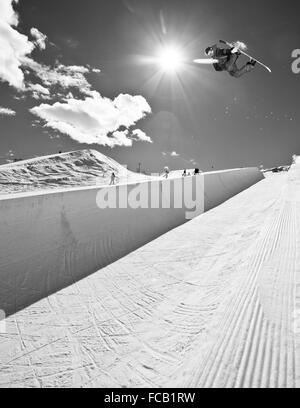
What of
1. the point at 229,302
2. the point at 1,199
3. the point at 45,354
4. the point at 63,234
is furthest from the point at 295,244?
the point at 1,199

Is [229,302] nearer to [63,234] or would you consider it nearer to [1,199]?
[63,234]

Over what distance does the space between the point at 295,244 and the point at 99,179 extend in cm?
3232

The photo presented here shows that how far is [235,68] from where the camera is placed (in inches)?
418

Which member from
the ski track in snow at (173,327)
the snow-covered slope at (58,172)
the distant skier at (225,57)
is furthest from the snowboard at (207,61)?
the snow-covered slope at (58,172)

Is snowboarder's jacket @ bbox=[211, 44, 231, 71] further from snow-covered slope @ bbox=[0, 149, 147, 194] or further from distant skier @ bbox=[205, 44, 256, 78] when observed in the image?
snow-covered slope @ bbox=[0, 149, 147, 194]

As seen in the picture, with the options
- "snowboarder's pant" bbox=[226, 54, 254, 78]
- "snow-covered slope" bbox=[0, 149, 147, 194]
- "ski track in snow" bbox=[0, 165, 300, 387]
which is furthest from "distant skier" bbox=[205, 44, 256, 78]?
"snow-covered slope" bbox=[0, 149, 147, 194]

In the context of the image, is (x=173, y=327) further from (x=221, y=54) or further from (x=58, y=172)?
(x=58, y=172)

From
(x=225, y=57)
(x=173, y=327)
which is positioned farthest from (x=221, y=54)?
(x=173, y=327)

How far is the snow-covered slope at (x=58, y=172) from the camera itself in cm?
2596

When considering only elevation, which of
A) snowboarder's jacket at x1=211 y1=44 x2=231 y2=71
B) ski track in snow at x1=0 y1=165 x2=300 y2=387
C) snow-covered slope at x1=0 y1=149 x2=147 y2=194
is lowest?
ski track in snow at x1=0 y1=165 x2=300 y2=387

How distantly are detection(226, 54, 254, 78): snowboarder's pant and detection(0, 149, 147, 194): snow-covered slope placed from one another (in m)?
21.4

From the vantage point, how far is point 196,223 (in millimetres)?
8391

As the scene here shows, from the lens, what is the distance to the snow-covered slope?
26.0m

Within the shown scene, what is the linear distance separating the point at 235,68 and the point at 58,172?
91.3 ft
